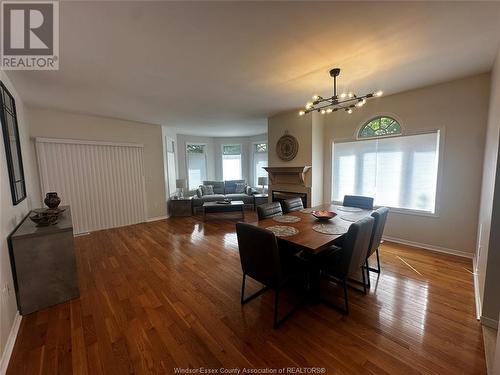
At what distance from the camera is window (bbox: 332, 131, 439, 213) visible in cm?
331

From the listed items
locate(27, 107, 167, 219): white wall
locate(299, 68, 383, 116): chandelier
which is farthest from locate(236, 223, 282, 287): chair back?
Result: locate(27, 107, 167, 219): white wall

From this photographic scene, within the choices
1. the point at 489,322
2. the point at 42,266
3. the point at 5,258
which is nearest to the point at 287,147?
the point at 489,322

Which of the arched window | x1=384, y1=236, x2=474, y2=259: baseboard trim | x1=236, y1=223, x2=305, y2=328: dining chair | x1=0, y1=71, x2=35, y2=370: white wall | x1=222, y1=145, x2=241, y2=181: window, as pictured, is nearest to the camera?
x1=0, y1=71, x2=35, y2=370: white wall

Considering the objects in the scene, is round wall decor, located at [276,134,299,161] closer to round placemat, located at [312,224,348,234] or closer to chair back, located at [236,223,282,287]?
round placemat, located at [312,224,348,234]

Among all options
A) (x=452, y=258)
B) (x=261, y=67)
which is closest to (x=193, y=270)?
(x=261, y=67)

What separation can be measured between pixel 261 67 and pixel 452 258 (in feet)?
12.6

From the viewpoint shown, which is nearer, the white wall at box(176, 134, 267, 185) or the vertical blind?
the vertical blind

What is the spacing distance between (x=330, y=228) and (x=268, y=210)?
37.8 inches

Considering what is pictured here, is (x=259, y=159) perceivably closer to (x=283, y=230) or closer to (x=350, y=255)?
(x=283, y=230)

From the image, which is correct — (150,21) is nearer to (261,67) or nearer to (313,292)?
(261,67)

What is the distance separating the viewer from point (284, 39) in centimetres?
188

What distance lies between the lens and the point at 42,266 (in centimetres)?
209

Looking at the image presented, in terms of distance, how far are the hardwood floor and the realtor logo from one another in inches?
A: 102

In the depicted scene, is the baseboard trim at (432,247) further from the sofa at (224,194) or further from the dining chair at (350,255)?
the sofa at (224,194)
